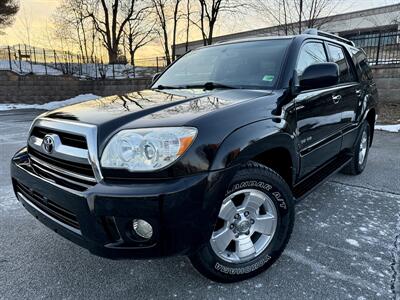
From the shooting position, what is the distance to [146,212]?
64.5 inches

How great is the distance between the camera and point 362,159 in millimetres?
4426

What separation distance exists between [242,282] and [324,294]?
0.52 meters

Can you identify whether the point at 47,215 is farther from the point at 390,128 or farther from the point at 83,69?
the point at 83,69

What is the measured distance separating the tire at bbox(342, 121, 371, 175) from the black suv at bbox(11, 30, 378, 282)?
1.37m

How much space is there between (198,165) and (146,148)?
0.30 metres

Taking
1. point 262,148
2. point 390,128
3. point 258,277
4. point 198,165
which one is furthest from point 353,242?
point 390,128

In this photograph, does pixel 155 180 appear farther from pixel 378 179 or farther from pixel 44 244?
pixel 378 179

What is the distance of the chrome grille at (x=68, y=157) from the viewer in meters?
1.78

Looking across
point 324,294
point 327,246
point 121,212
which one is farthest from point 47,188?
point 327,246

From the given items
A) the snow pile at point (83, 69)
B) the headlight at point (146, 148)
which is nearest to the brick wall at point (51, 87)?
the snow pile at point (83, 69)

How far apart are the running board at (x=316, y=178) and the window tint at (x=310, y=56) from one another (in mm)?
952

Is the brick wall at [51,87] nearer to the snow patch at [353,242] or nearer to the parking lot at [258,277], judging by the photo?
the parking lot at [258,277]

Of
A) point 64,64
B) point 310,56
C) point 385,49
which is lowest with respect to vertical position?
point 310,56

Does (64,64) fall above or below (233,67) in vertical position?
above
